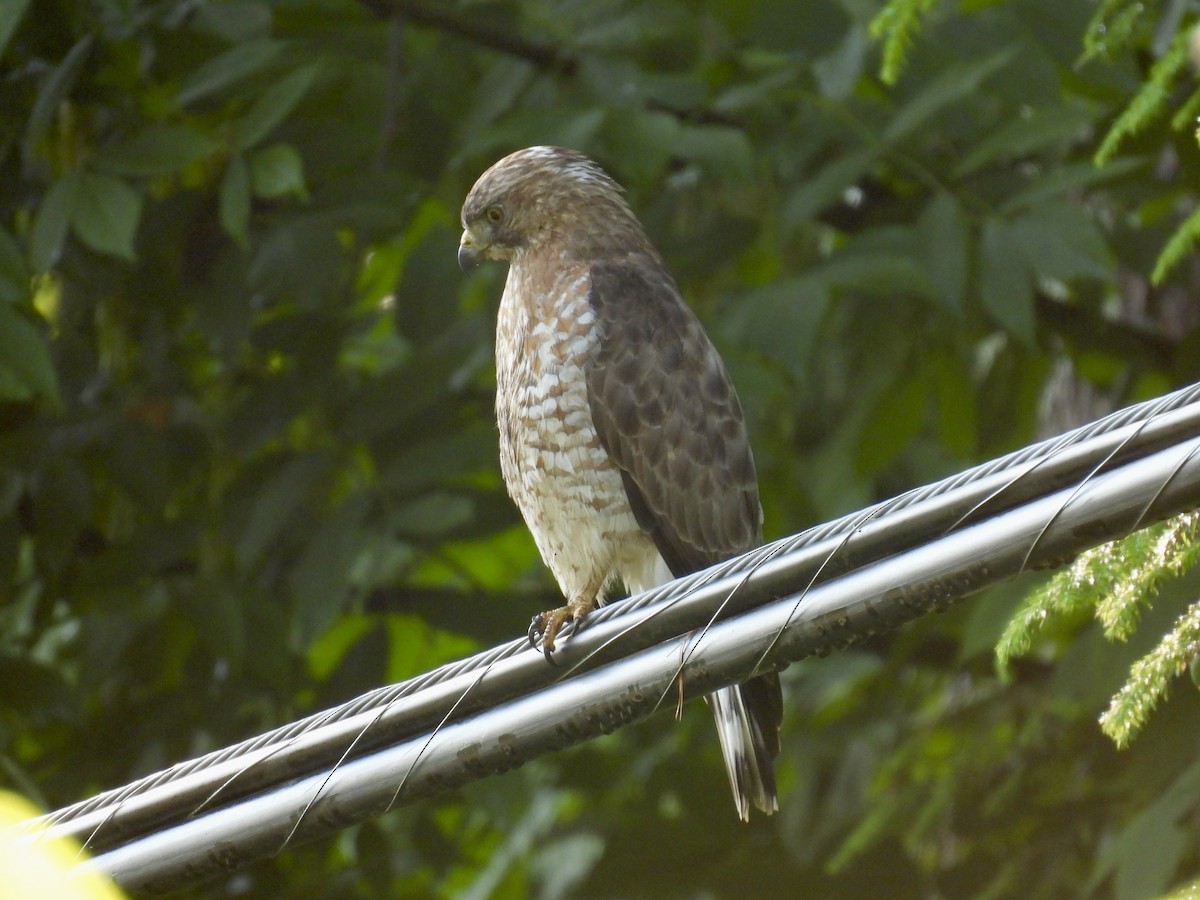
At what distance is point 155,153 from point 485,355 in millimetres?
1218

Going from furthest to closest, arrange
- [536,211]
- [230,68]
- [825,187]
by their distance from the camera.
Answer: [536,211], [825,187], [230,68]

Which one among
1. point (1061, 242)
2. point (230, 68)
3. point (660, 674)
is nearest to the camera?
point (660, 674)

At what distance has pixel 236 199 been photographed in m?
3.77

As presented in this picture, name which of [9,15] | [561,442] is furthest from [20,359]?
[561,442]

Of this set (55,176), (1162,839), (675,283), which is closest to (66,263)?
(55,176)

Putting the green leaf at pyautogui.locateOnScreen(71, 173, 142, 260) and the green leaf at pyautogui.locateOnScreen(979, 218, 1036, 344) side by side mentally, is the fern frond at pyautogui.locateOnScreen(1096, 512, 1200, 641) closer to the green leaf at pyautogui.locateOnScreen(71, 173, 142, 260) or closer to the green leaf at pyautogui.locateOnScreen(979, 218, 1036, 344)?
the green leaf at pyautogui.locateOnScreen(979, 218, 1036, 344)

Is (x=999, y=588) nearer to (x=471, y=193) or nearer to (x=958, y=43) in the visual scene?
(x=958, y=43)

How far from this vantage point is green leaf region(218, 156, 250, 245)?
3695 millimetres

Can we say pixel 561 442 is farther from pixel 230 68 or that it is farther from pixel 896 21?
pixel 896 21

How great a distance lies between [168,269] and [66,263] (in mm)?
404

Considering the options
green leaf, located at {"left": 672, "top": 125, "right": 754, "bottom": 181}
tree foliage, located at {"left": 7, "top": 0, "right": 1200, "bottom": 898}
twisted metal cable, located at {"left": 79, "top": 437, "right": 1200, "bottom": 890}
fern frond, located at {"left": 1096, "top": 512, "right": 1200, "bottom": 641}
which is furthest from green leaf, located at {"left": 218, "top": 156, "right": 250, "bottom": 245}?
fern frond, located at {"left": 1096, "top": 512, "right": 1200, "bottom": 641}

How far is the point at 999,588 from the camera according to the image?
3713mm

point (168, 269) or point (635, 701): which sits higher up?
point (635, 701)

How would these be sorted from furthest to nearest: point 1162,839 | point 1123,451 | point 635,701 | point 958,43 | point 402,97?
1. point 402,97
2. point 958,43
3. point 1162,839
4. point 635,701
5. point 1123,451
